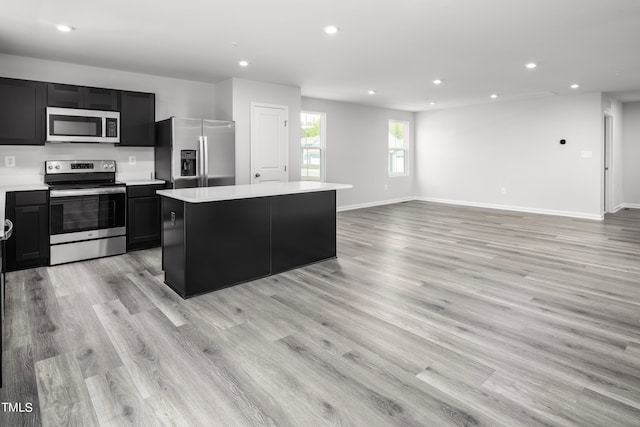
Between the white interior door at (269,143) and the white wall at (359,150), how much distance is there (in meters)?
1.60

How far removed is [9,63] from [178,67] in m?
1.82

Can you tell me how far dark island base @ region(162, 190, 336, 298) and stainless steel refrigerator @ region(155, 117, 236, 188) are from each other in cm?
156

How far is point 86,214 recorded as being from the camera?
4477 mm

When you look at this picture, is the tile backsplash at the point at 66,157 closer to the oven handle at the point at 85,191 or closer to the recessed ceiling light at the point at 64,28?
the oven handle at the point at 85,191

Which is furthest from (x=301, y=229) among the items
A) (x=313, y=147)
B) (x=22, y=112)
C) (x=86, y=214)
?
(x=313, y=147)

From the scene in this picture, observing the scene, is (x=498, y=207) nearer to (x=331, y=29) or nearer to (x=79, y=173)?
(x=331, y=29)

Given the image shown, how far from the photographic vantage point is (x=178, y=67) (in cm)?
502

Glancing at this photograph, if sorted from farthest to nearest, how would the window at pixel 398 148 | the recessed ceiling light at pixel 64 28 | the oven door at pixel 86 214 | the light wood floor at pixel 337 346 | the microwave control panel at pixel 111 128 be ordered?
the window at pixel 398 148
the microwave control panel at pixel 111 128
the oven door at pixel 86 214
the recessed ceiling light at pixel 64 28
the light wood floor at pixel 337 346

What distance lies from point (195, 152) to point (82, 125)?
131 centimetres

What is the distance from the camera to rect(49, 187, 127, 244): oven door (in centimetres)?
425

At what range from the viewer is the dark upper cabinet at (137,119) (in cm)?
494

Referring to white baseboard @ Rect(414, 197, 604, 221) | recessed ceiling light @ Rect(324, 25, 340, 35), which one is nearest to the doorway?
white baseboard @ Rect(414, 197, 604, 221)

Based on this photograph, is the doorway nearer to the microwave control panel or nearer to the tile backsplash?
the tile backsplash

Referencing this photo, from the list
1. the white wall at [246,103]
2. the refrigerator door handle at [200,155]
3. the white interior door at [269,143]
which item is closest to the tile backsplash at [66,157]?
the refrigerator door handle at [200,155]
